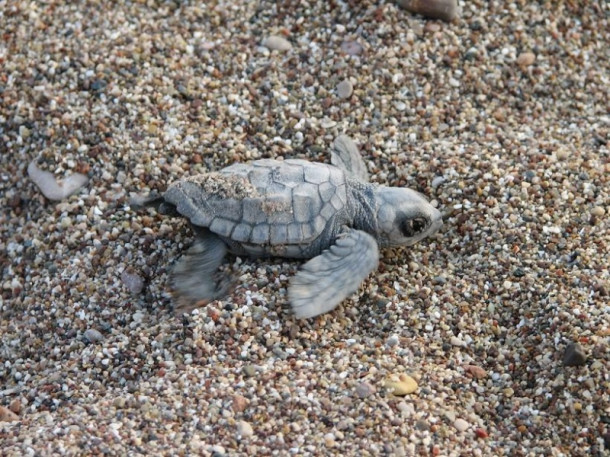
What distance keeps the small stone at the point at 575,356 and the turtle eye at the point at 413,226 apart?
2.69ft

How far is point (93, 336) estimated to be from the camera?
3.52m

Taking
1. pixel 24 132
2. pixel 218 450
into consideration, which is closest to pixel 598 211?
pixel 218 450

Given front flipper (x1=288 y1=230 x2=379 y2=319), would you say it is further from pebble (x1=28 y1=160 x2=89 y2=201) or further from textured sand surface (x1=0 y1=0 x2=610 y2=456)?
pebble (x1=28 y1=160 x2=89 y2=201)

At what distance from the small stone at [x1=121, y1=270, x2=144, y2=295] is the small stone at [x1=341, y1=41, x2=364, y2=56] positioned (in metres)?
1.68

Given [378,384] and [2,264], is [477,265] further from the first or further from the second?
[2,264]

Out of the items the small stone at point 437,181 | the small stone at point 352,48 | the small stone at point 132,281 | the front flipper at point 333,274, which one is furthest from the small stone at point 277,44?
the small stone at point 132,281

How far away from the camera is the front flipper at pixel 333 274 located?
11.2 ft

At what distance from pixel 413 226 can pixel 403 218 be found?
0.06m

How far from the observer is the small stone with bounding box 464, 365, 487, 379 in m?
3.35

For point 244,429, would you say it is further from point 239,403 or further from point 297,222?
point 297,222

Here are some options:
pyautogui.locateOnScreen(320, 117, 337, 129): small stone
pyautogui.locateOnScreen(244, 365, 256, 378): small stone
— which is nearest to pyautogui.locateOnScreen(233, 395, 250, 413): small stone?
pyautogui.locateOnScreen(244, 365, 256, 378): small stone

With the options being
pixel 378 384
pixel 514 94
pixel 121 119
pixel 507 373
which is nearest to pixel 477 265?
pixel 507 373

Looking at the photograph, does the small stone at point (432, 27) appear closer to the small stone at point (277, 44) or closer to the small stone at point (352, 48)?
the small stone at point (352, 48)

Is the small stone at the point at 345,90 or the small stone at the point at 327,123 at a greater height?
the small stone at the point at 345,90
